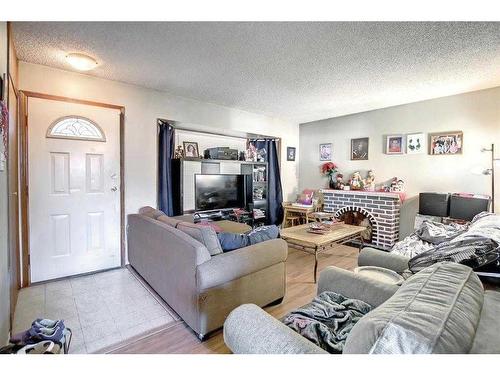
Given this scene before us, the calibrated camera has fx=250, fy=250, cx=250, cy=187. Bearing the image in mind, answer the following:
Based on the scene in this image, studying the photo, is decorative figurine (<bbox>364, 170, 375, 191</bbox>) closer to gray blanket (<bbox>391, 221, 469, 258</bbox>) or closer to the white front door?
gray blanket (<bbox>391, 221, 469, 258</bbox>)

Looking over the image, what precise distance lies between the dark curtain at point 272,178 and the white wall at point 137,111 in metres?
0.90

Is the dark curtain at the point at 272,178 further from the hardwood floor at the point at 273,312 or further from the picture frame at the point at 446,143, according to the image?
the picture frame at the point at 446,143

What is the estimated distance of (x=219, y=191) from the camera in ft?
13.6

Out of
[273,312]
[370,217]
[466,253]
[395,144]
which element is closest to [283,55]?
[466,253]

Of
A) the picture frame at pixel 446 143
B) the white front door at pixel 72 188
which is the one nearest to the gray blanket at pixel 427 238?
the picture frame at pixel 446 143

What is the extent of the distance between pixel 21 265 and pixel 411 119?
5.31m

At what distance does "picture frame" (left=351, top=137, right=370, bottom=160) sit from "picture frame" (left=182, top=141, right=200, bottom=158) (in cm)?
276

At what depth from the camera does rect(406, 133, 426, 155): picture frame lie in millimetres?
3793

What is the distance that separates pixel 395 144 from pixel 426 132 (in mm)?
439

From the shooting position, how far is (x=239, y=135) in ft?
15.0

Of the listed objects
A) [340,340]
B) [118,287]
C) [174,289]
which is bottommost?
[118,287]

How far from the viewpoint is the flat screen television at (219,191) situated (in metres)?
3.89
